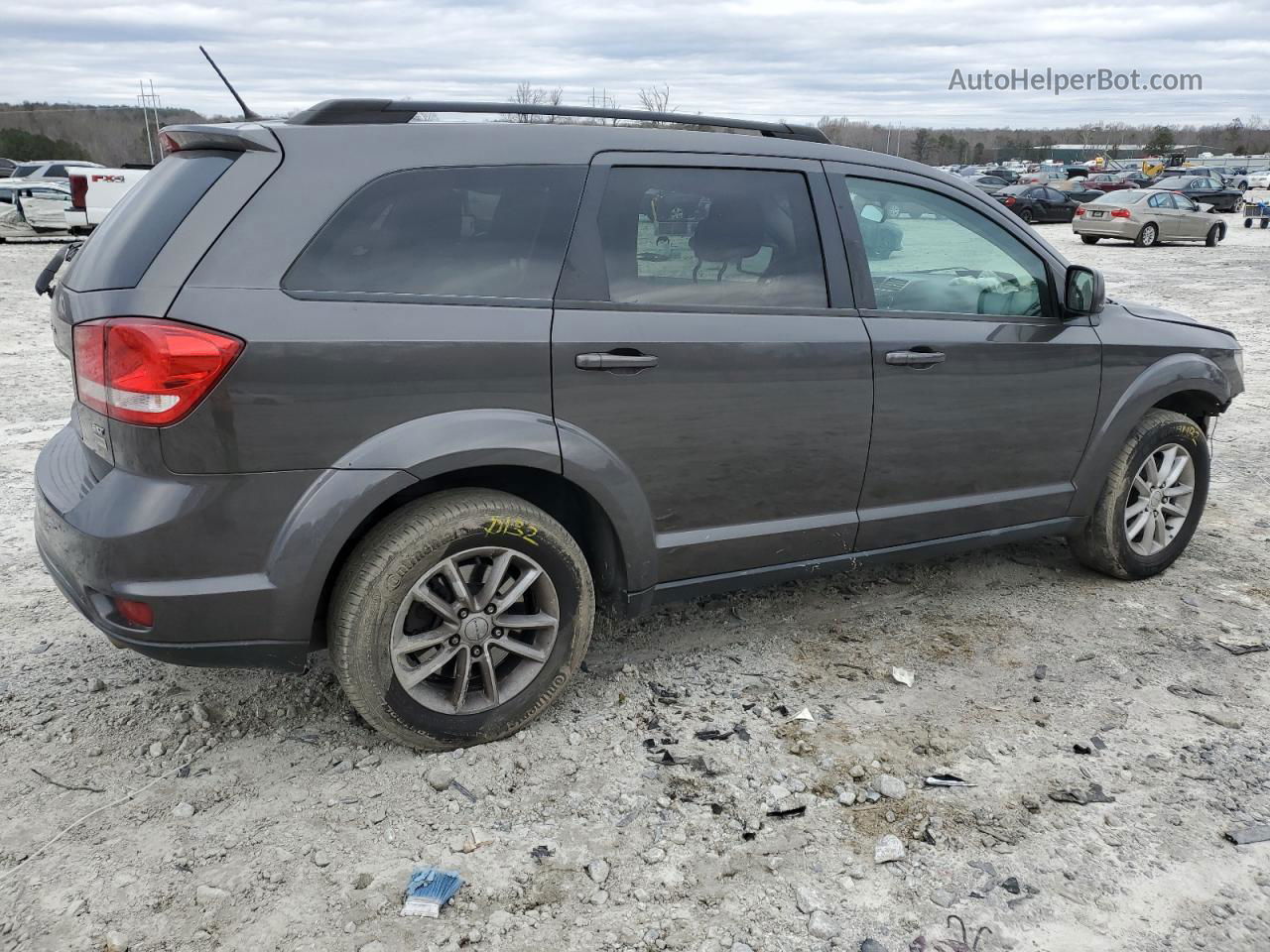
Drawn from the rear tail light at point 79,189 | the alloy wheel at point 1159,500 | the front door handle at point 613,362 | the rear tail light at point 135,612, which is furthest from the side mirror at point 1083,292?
the rear tail light at point 79,189

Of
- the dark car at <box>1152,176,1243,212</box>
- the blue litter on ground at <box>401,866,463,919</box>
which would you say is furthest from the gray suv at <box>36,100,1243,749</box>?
the dark car at <box>1152,176,1243,212</box>

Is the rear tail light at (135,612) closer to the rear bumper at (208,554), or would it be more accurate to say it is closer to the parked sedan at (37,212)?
the rear bumper at (208,554)

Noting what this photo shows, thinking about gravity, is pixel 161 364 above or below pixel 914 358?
above

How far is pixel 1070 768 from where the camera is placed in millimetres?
3230

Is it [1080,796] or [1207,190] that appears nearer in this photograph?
[1080,796]

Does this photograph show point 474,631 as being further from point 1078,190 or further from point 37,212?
point 1078,190

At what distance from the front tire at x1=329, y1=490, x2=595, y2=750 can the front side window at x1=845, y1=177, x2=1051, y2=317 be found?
1.63 meters

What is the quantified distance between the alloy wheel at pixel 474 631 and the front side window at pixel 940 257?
1.68 metres

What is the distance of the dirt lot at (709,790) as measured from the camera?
8.41 feet

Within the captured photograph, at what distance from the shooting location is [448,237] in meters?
3.03

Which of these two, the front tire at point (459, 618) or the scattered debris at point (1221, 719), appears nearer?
the front tire at point (459, 618)

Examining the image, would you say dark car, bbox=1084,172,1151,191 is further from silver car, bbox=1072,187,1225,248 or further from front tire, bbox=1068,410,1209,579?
front tire, bbox=1068,410,1209,579

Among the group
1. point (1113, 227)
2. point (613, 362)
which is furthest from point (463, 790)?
point (1113, 227)

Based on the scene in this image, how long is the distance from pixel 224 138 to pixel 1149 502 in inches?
161
